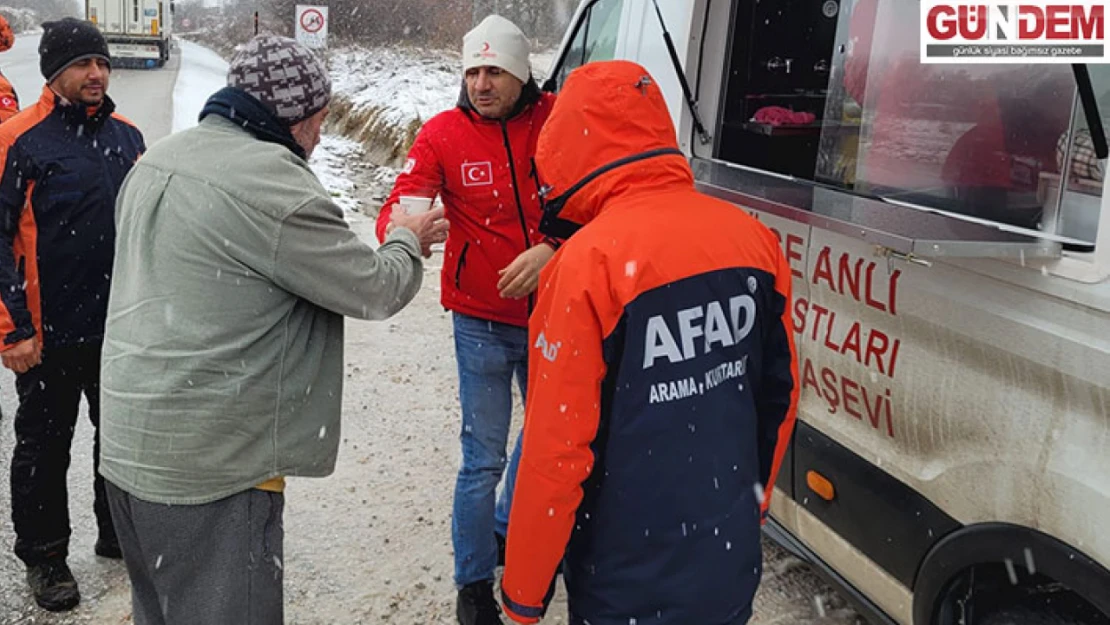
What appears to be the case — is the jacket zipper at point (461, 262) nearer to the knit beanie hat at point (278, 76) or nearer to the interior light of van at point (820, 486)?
the knit beanie hat at point (278, 76)

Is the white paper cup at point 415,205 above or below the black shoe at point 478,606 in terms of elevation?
above

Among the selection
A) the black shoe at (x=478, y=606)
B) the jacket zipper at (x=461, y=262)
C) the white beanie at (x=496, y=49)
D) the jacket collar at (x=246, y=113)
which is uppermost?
the white beanie at (x=496, y=49)

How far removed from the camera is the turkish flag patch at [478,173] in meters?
3.12

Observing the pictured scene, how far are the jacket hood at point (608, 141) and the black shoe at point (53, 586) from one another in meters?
2.41

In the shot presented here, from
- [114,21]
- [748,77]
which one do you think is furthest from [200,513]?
[114,21]

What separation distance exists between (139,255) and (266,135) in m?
0.38

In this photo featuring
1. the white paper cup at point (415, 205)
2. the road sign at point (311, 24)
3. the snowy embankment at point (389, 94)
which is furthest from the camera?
the snowy embankment at point (389, 94)

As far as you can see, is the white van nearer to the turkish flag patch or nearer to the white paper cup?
the turkish flag patch

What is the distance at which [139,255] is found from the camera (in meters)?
2.04

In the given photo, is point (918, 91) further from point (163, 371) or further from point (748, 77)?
point (163, 371)

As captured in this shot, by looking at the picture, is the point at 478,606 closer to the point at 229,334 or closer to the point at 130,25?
the point at 229,334

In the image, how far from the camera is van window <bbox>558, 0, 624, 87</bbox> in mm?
4254

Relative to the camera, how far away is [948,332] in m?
2.27

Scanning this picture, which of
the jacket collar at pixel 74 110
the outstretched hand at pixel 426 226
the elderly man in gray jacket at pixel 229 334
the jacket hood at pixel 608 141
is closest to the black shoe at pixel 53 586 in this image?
the elderly man in gray jacket at pixel 229 334
